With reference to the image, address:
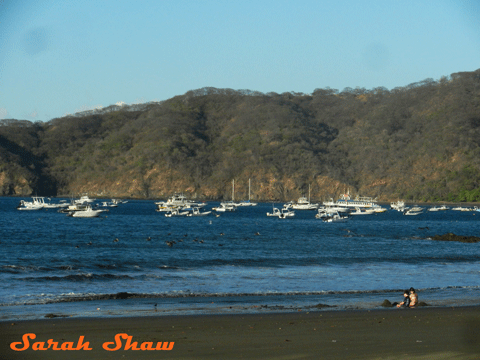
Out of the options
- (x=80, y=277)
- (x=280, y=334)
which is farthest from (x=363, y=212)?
(x=280, y=334)

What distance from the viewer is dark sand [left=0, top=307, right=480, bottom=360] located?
1187cm

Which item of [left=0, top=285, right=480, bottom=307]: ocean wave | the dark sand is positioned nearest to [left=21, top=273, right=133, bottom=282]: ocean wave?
[left=0, top=285, right=480, bottom=307]: ocean wave

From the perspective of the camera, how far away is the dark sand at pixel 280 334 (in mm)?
11867

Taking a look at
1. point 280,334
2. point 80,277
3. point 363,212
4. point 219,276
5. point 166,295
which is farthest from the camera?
point 363,212

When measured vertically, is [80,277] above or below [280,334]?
below

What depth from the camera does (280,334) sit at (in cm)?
1377

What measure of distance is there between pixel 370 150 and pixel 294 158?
26390 millimetres

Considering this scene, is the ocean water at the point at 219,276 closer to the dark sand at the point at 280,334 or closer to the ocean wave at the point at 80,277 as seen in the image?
the ocean wave at the point at 80,277

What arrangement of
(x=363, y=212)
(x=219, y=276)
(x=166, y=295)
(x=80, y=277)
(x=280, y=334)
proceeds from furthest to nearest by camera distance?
(x=363, y=212)
(x=219, y=276)
(x=80, y=277)
(x=166, y=295)
(x=280, y=334)

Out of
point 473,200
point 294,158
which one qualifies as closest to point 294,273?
point 473,200

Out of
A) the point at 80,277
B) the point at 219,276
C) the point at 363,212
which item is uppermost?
the point at 80,277

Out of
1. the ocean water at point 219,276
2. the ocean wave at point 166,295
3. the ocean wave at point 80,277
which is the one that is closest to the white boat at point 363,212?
the ocean water at point 219,276

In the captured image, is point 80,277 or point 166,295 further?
point 80,277

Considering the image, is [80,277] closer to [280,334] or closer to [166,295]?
[166,295]
